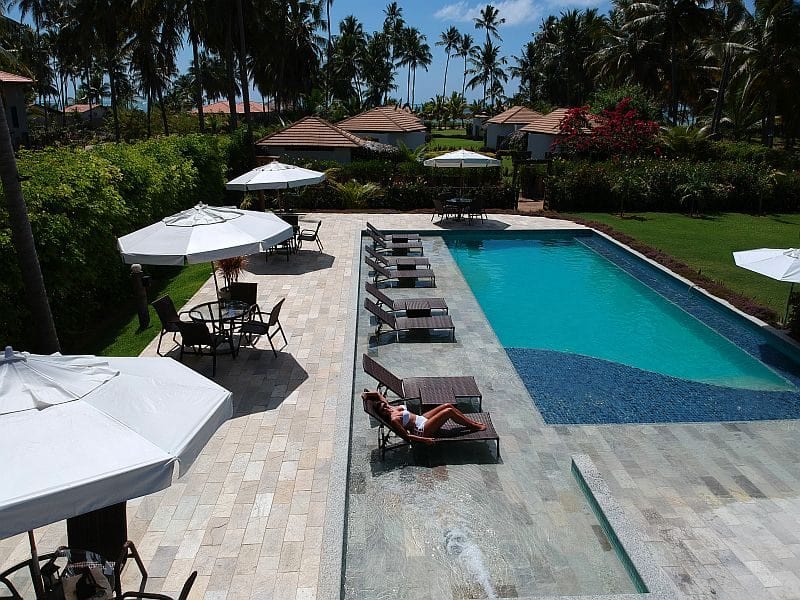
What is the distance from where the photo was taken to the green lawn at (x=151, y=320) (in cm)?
1034

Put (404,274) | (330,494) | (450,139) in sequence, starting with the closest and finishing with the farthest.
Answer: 1. (330,494)
2. (404,274)
3. (450,139)

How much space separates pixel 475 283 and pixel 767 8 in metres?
31.1

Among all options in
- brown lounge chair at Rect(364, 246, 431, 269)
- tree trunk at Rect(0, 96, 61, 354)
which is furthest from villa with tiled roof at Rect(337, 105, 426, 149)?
tree trunk at Rect(0, 96, 61, 354)

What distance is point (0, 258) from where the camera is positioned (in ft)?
26.8

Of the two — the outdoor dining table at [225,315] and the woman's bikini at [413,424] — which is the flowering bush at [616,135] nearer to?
the outdoor dining table at [225,315]

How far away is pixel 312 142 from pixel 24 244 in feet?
69.3

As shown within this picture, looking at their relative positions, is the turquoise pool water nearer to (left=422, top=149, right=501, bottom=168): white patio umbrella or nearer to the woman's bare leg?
(left=422, top=149, right=501, bottom=168): white patio umbrella

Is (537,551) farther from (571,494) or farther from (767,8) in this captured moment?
(767,8)

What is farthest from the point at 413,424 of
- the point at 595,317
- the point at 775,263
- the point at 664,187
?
the point at 664,187

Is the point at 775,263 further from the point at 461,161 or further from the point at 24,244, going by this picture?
the point at 24,244

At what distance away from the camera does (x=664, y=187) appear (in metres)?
25.7

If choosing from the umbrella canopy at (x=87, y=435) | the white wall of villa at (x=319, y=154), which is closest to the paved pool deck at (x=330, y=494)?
the umbrella canopy at (x=87, y=435)

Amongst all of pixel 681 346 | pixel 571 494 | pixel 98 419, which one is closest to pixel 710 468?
pixel 571 494

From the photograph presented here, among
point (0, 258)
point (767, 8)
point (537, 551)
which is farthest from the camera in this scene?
point (767, 8)
